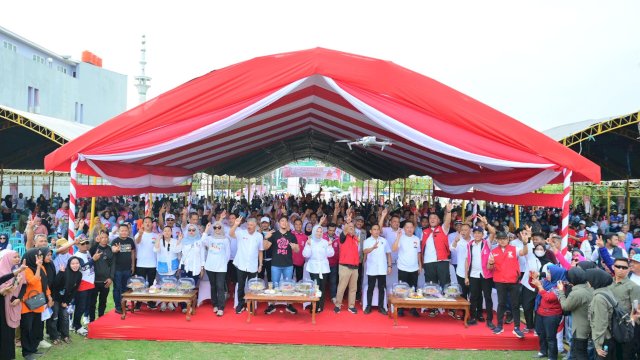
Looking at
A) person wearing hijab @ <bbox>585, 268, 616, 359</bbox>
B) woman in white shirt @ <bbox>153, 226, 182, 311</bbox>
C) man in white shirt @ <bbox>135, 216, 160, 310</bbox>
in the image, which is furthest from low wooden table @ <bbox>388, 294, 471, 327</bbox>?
man in white shirt @ <bbox>135, 216, 160, 310</bbox>

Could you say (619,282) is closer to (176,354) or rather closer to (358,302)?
(358,302)

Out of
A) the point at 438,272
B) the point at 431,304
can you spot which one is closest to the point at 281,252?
the point at 431,304

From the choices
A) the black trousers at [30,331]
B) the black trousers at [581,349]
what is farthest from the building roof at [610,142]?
the black trousers at [30,331]

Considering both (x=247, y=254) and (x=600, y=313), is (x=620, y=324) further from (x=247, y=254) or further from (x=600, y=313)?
(x=247, y=254)

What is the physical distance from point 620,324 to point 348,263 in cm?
357

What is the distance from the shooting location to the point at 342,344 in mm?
6117

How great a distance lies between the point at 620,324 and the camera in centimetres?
446

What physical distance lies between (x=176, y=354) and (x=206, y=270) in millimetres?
1523

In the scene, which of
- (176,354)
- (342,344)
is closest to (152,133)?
(176,354)

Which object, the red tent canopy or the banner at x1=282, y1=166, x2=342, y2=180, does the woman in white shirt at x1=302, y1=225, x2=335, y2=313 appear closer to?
the red tent canopy

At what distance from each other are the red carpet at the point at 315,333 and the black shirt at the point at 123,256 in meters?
0.72

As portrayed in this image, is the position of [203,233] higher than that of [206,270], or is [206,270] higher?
[203,233]

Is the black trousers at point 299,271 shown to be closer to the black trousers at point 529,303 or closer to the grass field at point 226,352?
the grass field at point 226,352

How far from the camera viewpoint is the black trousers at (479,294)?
6469mm
